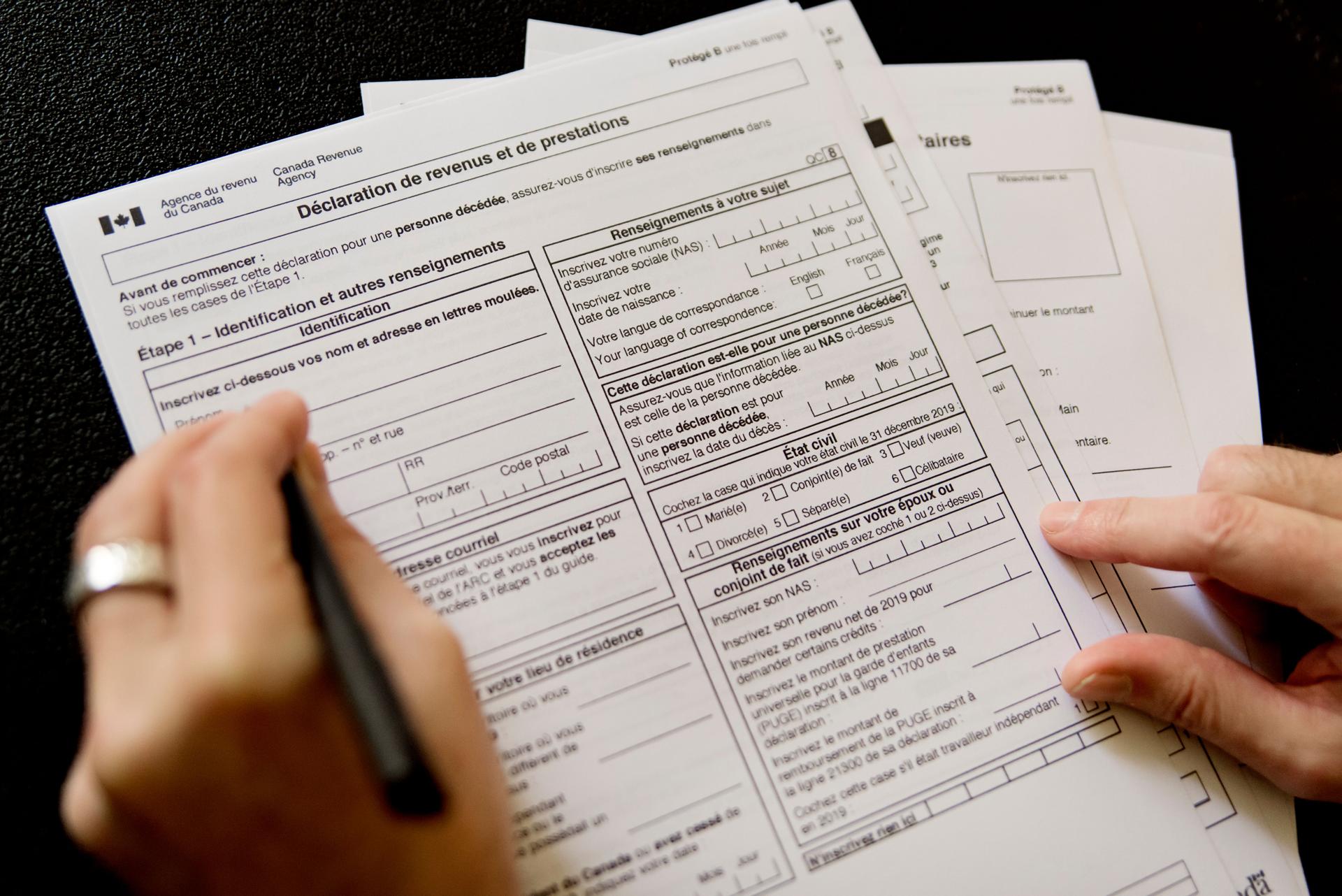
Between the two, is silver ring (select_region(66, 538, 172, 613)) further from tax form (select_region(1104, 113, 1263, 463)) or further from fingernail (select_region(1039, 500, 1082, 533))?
tax form (select_region(1104, 113, 1263, 463))

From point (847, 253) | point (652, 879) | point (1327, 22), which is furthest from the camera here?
point (1327, 22)

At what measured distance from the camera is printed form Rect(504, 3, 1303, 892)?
0.51 m

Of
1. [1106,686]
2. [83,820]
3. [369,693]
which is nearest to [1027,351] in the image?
[1106,686]

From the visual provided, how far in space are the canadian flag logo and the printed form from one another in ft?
0.59

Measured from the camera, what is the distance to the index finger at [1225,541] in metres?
0.49

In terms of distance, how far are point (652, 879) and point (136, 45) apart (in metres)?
0.64

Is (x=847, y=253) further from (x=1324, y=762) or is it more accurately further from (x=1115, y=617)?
(x=1324, y=762)

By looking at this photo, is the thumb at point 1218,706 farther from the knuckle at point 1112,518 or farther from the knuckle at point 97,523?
the knuckle at point 97,523

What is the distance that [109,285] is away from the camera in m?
0.51

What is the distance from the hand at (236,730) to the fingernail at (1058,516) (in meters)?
0.37

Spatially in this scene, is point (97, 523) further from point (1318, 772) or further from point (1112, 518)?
point (1318, 772)

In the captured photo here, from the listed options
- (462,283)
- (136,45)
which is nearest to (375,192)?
(462,283)

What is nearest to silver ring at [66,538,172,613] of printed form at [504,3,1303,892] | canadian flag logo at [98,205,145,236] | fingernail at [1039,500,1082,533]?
canadian flag logo at [98,205,145,236]

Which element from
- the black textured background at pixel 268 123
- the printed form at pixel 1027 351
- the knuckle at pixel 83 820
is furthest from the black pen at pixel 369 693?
the printed form at pixel 1027 351
